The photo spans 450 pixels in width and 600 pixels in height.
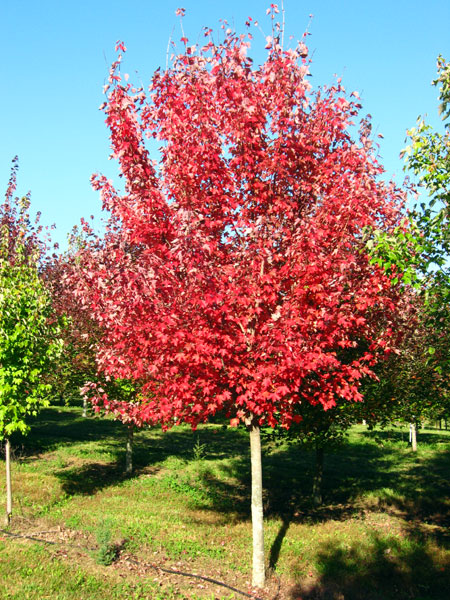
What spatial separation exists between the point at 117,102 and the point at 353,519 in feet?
38.5

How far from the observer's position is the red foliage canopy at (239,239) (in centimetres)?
731

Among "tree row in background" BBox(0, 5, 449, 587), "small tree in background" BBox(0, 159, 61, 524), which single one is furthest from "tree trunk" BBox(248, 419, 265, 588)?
"small tree in background" BBox(0, 159, 61, 524)

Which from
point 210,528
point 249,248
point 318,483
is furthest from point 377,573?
point 249,248

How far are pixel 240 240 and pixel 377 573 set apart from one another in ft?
22.8

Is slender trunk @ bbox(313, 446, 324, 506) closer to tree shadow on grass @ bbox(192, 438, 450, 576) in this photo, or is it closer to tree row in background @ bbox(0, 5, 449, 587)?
tree shadow on grass @ bbox(192, 438, 450, 576)

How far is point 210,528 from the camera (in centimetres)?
1147

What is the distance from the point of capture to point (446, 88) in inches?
293

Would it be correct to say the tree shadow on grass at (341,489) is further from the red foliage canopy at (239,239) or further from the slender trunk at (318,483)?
the red foliage canopy at (239,239)

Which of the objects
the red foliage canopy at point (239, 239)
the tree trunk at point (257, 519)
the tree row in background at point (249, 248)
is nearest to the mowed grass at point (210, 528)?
the tree trunk at point (257, 519)

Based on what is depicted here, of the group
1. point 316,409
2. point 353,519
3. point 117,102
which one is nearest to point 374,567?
point 353,519

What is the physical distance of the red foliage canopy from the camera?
7312 millimetres

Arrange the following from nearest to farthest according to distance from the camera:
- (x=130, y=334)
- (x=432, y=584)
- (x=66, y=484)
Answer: (x=130, y=334), (x=432, y=584), (x=66, y=484)

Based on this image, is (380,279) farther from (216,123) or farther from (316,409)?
(316,409)

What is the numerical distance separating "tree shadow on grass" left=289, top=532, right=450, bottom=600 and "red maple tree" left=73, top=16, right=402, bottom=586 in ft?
7.59
